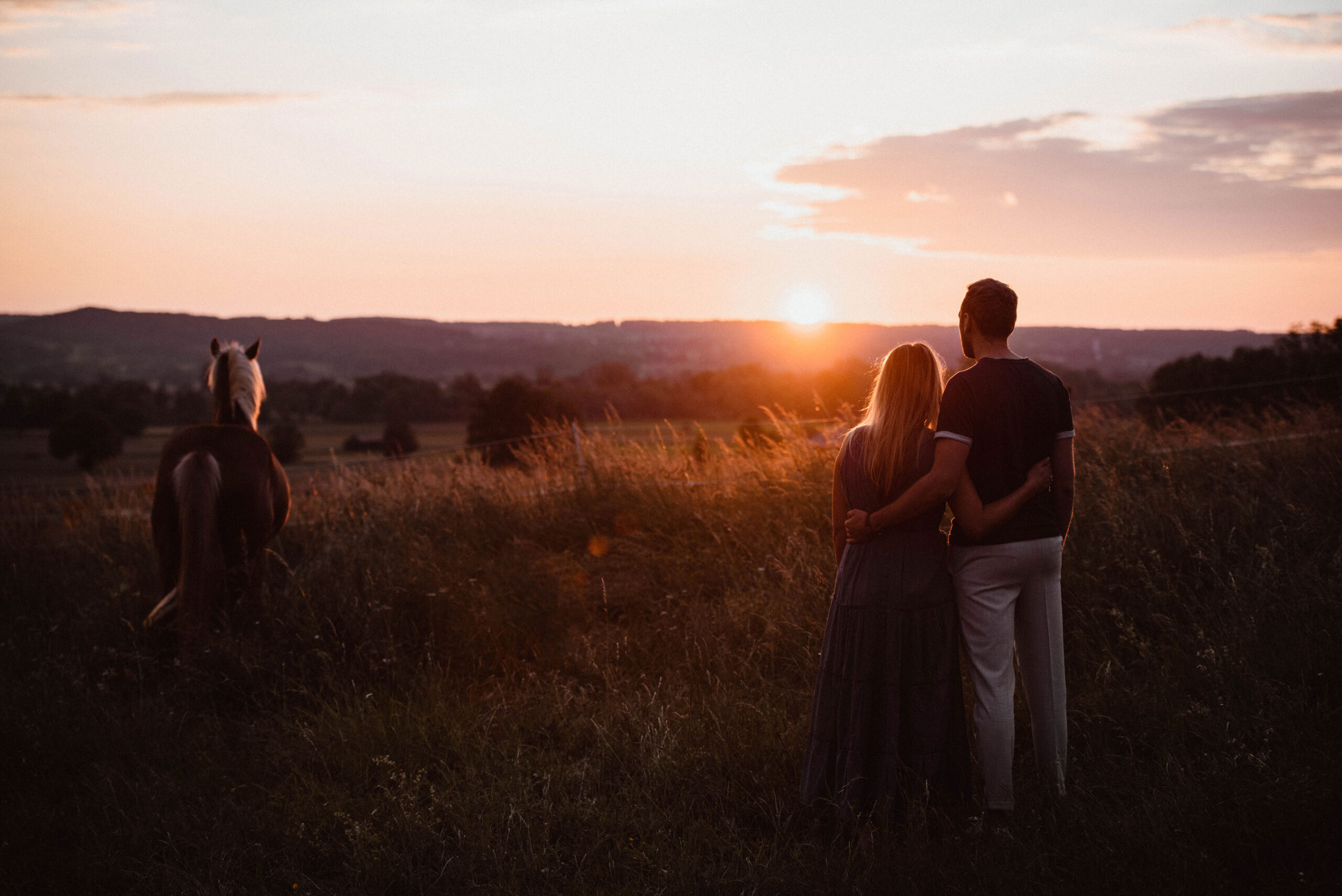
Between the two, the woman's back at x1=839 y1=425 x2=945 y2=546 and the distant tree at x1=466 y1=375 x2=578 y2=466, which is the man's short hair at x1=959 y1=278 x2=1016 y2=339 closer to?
the woman's back at x1=839 y1=425 x2=945 y2=546

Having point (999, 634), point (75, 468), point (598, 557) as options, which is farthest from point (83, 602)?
point (75, 468)

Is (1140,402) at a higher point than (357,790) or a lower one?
higher

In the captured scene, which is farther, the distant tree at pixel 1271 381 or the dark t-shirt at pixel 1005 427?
the distant tree at pixel 1271 381

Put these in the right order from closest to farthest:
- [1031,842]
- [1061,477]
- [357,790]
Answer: [1031,842] → [1061,477] → [357,790]

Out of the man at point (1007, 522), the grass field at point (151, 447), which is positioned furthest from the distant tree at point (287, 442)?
the man at point (1007, 522)

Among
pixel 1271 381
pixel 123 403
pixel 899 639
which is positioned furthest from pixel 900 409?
pixel 123 403

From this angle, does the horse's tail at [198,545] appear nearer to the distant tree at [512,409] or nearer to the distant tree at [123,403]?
the distant tree at [512,409]

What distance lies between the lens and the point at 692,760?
3.54m

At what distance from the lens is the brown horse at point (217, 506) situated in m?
5.30

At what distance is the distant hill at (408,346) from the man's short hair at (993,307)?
1981 inches

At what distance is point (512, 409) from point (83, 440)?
30.1 meters

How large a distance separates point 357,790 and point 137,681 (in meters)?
2.60

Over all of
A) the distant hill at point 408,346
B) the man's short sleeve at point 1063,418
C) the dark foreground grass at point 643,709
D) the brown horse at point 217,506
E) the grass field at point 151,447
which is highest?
the distant hill at point 408,346

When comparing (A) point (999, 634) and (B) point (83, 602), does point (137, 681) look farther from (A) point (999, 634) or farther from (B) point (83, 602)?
(A) point (999, 634)
